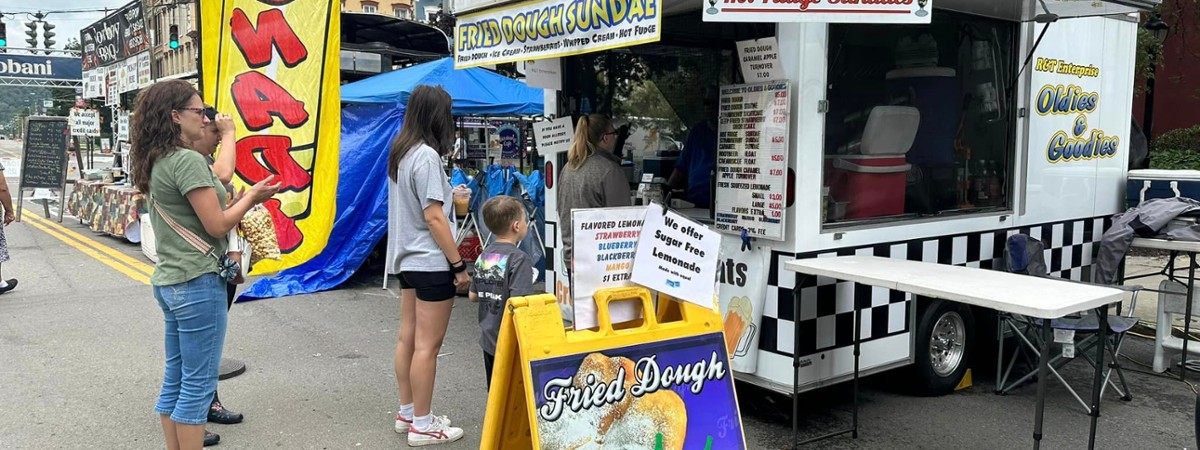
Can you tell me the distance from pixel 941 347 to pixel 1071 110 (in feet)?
5.78

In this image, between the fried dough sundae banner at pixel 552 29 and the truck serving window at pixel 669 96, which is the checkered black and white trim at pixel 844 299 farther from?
the fried dough sundae banner at pixel 552 29

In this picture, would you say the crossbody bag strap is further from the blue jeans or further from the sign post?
the sign post

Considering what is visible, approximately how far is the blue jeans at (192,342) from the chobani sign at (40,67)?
3289cm

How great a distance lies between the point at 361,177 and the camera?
8.27m

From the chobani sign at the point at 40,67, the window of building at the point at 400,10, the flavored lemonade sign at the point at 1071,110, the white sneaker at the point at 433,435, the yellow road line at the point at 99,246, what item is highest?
the window of building at the point at 400,10

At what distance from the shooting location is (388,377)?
200 inches

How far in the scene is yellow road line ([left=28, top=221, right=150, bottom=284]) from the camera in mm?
8607

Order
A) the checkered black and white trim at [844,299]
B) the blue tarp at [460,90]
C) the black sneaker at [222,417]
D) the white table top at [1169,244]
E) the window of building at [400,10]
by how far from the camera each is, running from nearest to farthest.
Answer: the checkered black and white trim at [844,299] < the black sneaker at [222,417] < the white table top at [1169,244] < the blue tarp at [460,90] < the window of building at [400,10]

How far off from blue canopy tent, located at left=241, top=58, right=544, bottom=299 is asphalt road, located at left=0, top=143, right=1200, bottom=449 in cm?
104

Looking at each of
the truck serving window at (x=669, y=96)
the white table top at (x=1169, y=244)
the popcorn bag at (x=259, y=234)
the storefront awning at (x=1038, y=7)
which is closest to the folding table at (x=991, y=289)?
the truck serving window at (x=669, y=96)

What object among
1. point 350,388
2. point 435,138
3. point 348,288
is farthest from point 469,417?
point 348,288

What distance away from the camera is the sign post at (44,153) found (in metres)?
13.0

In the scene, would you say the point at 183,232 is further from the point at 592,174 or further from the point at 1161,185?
the point at 1161,185

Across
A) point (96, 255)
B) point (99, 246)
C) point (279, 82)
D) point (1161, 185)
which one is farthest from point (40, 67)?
point (1161, 185)
